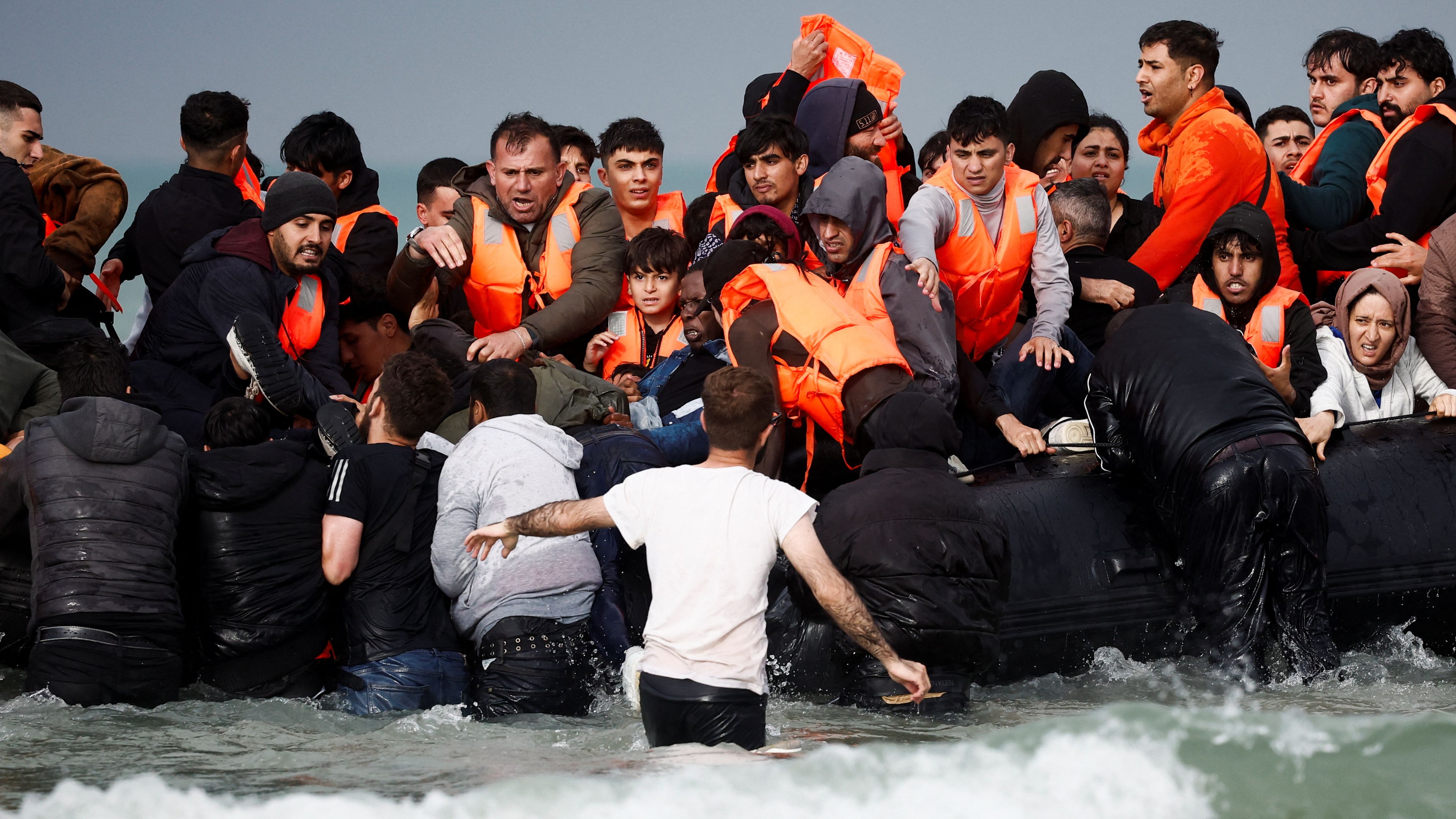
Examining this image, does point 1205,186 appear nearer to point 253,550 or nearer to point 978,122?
point 978,122

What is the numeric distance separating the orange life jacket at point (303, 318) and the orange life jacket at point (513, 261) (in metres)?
0.83

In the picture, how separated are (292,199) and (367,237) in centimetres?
94

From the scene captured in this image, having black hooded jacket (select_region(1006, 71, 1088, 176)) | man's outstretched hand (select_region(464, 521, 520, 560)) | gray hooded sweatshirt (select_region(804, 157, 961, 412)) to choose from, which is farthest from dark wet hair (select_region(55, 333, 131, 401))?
black hooded jacket (select_region(1006, 71, 1088, 176))

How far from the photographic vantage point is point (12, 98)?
6109 mm

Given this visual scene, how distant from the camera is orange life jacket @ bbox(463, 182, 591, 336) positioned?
6.33m

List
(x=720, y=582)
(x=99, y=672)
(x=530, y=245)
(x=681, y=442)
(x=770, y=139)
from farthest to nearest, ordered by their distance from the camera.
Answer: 1. (x=530, y=245)
2. (x=770, y=139)
3. (x=681, y=442)
4. (x=99, y=672)
5. (x=720, y=582)

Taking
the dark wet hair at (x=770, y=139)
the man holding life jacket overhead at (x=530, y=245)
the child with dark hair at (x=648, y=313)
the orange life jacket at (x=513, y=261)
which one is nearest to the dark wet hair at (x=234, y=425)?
the man holding life jacket overhead at (x=530, y=245)

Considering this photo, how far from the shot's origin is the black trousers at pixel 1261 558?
15.8ft

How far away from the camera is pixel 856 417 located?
4.98 metres

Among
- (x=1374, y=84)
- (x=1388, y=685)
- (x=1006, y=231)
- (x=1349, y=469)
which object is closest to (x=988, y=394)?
(x=1006, y=231)

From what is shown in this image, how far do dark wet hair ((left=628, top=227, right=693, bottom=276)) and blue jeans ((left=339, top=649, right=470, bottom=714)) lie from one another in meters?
2.15

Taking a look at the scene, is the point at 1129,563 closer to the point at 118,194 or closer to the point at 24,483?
the point at 24,483

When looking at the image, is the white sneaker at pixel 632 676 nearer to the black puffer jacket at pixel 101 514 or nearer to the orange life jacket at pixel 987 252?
the black puffer jacket at pixel 101 514

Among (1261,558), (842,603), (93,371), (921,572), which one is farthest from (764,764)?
(93,371)
